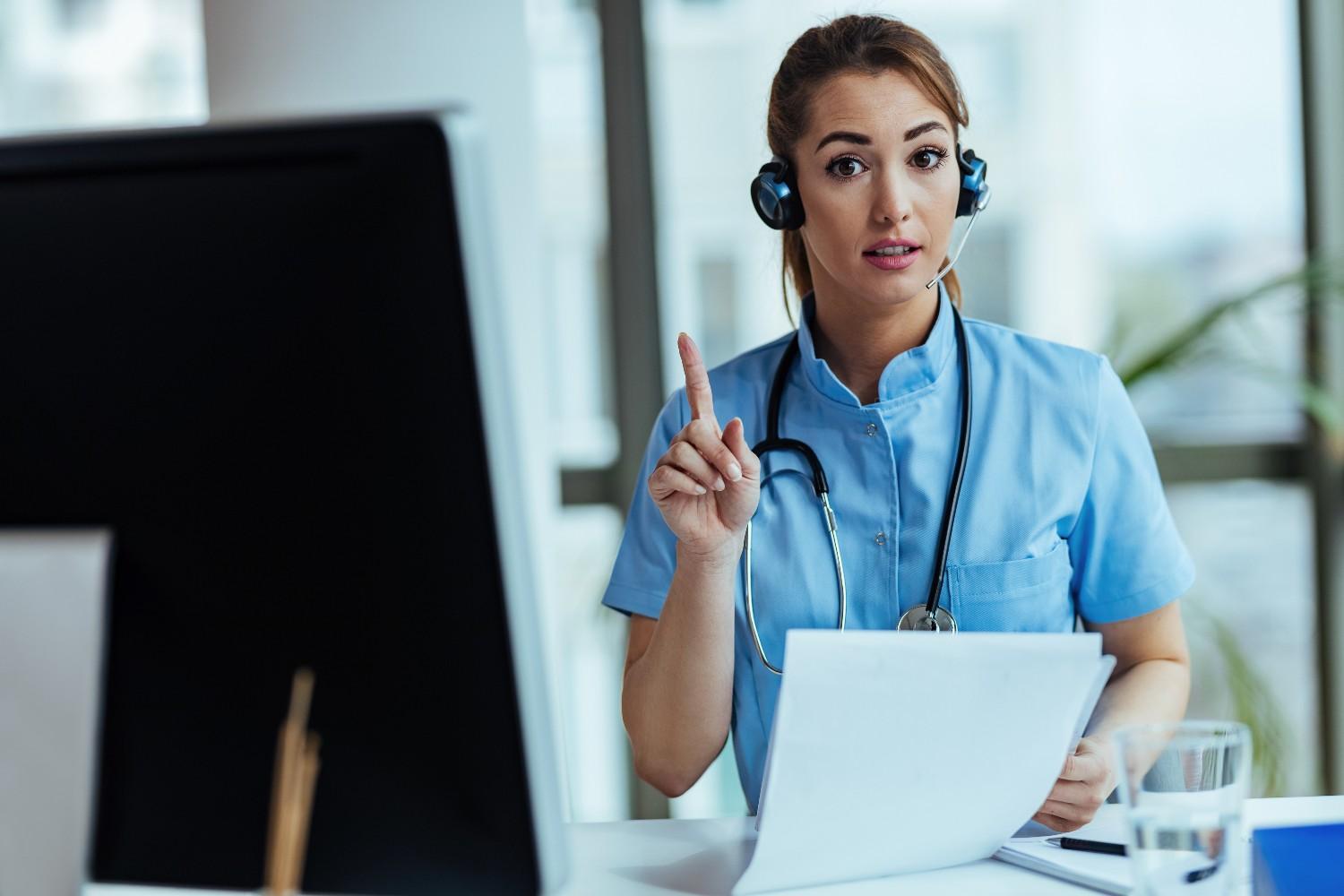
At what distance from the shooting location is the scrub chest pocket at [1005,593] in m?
1.34

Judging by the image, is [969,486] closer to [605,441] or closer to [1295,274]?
[1295,274]

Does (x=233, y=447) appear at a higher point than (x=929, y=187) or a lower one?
lower

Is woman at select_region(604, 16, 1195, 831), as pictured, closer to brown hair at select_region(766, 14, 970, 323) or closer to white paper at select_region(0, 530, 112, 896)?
brown hair at select_region(766, 14, 970, 323)

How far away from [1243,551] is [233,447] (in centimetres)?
251

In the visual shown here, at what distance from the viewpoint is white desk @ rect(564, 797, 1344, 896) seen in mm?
940

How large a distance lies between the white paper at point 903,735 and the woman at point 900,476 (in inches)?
15.2

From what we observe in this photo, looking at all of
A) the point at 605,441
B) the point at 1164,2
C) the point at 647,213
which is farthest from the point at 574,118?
the point at 1164,2

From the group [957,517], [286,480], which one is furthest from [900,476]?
[286,480]

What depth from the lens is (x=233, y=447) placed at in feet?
2.11

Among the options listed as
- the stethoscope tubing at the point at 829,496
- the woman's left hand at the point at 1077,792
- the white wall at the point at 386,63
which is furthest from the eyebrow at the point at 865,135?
the white wall at the point at 386,63

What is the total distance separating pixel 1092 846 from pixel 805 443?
22.0 inches

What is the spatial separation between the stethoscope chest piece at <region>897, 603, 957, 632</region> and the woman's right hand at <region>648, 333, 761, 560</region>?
0.72 feet

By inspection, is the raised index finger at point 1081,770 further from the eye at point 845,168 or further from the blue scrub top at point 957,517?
the eye at point 845,168

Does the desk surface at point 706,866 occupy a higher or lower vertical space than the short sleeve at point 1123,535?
lower
